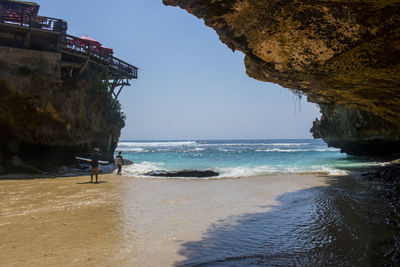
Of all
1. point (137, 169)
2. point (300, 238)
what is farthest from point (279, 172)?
point (300, 238)

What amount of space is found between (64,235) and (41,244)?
450 millimetres

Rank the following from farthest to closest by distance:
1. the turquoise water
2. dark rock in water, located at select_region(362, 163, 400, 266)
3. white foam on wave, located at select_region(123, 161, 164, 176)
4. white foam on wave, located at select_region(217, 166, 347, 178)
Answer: the turquoise water < white foam on wave, located at select_region(123, 161, 164, 176) < white foam on wave, located at select_region(217, 166, 347, 178) < dark rock in water, located at select_region(362, 163, 400, 266)

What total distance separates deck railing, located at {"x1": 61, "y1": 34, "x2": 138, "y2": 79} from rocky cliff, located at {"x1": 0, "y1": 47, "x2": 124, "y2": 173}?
5.49ft

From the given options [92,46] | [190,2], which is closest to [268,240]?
[190,2]

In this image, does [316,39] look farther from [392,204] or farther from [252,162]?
[252,162]

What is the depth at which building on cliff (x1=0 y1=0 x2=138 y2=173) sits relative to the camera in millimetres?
14445

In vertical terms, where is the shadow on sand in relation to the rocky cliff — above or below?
below

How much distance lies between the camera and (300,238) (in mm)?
4254

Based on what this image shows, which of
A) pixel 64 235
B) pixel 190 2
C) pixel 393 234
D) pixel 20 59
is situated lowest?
pixel 64 235

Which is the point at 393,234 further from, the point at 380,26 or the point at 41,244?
the point at 41,244

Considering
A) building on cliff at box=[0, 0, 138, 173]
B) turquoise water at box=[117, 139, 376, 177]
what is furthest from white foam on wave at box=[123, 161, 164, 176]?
building on cliff at box=[0, 0, 138, 173]

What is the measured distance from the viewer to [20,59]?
1473 cm

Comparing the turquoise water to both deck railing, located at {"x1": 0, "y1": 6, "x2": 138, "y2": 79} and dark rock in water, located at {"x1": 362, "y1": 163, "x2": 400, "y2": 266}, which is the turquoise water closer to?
dark rock in water, located at {"x1": 362, "y1": 163, "x2": 400, "y2": 266}

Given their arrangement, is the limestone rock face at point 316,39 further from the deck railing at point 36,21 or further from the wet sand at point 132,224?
the deck railing at point 36,21
